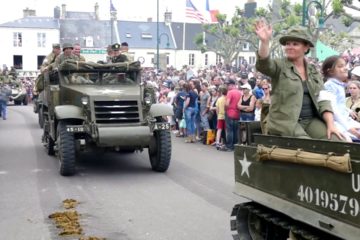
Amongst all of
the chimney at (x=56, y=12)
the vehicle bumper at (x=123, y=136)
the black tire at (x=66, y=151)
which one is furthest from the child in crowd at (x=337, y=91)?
the chimney at (x=56, y=12)

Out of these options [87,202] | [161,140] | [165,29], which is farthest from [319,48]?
[165,29]

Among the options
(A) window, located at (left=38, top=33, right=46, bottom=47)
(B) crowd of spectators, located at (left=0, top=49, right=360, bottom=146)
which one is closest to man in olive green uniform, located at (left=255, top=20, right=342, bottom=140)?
(B) crowd of spectators, located at (left=0, top=49, right=360, bottom=146)

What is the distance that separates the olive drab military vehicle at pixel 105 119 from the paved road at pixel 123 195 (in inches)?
18.6

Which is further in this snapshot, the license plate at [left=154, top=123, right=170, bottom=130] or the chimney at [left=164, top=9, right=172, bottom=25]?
the chimney at [left=164, top=9, right=172, bottom=25]

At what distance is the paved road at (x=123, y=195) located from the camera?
24.2ft

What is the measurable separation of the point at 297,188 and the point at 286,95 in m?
0.85

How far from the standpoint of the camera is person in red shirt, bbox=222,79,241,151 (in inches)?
582

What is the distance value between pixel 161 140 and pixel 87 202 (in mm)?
2715

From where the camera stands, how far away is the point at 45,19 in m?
77.2

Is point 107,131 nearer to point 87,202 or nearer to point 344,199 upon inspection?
point 87,202

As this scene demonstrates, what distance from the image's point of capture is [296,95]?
5.32 meters

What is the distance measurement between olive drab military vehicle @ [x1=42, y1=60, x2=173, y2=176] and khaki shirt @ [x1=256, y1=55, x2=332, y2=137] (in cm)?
560

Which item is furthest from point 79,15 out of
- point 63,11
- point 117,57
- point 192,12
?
point 117,57

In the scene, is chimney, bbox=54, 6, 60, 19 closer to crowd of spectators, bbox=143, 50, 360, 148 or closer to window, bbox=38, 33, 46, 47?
window, bbox=38, 33, 46, 47
